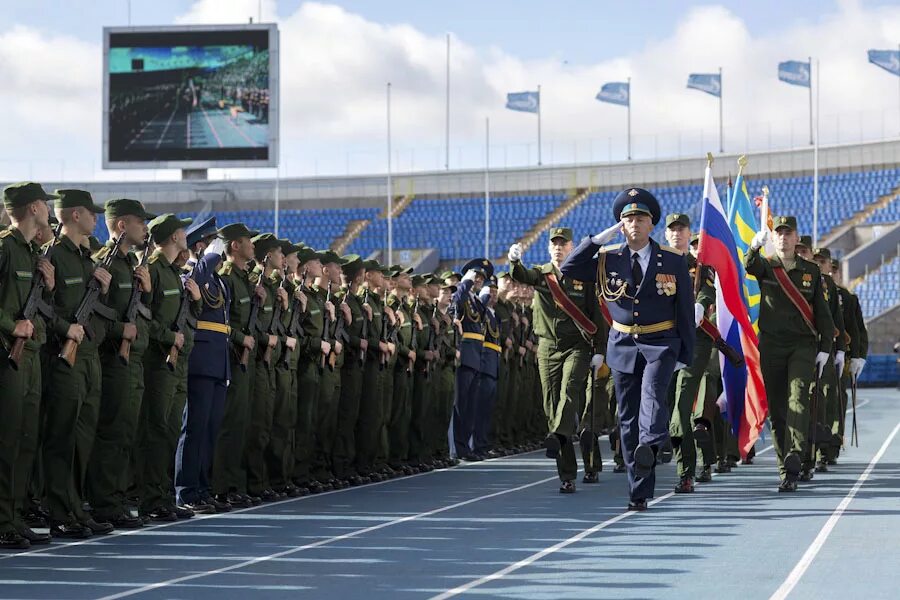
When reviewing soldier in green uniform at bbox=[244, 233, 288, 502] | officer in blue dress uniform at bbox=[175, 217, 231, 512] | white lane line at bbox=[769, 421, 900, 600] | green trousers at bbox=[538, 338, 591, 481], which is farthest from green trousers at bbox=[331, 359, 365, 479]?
white lane line at bbox=[769, 421, 900, 600]

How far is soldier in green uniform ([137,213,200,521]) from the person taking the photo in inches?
374

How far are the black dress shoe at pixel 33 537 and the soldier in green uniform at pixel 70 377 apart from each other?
0.64 ft

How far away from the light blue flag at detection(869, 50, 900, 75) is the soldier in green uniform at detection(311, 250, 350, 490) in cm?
4314

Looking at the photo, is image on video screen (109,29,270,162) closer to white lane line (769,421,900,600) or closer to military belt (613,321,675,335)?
white lane line (769,421,900,600)

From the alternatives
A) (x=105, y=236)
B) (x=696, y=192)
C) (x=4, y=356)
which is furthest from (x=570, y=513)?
(x=105, y=236)

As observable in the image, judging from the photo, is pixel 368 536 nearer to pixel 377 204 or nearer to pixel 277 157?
pixel 277 157

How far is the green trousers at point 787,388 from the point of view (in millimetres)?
11734

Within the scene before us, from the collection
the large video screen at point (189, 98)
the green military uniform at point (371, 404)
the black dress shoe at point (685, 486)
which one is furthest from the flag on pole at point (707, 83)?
the black dress shoe at point (685, 486)

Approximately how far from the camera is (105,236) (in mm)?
53562

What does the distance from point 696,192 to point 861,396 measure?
1762 centimetres

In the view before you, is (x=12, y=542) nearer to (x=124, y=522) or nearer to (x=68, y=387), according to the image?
(x=68, y=387)

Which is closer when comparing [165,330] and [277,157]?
[165,330]

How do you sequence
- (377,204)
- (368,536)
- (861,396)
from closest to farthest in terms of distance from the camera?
(368,536)
(861,396)
(377,204)

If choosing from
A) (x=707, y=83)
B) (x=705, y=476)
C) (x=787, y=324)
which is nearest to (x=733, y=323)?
(x=787, y=324)
